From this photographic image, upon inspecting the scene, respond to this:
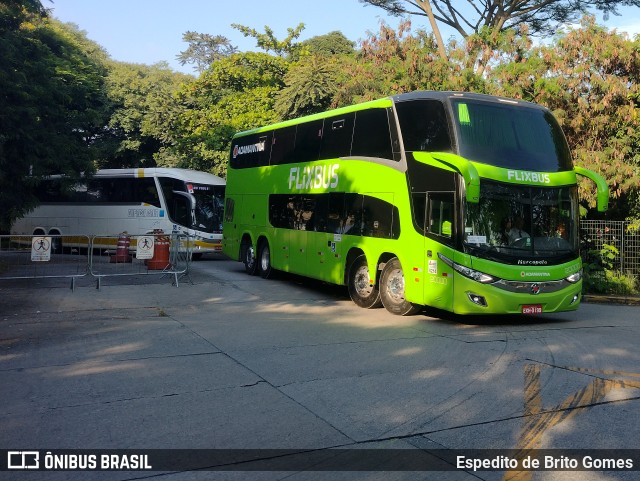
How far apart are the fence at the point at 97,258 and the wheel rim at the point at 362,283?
470 centimetres

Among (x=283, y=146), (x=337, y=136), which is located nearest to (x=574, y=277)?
(x=337, y=136)

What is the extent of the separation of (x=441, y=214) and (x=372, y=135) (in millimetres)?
2919

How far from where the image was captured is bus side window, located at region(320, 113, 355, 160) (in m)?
14.2

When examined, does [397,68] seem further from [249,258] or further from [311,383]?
[311,383]

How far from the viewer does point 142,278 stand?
54.7 ft

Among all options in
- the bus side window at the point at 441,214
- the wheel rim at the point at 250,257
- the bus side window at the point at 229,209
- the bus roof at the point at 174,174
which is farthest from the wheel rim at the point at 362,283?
the bus roof at the point at 174,174

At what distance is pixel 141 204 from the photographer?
25109 mm

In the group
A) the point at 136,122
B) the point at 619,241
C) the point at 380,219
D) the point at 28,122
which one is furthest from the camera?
the point at 136,122

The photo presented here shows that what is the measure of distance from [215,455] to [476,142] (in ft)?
26.0

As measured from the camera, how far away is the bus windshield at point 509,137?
11.0 metres

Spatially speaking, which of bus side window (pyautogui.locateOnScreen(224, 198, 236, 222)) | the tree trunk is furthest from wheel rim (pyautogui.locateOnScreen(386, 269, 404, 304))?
the tree trunk

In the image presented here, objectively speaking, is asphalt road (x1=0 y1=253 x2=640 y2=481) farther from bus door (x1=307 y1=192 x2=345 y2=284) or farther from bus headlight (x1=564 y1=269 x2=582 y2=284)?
bus door (x1=307 y1=192 x2=345 y2=284)

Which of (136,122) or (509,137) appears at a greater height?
(136,122)

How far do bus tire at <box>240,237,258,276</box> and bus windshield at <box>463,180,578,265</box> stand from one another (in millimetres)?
9112
